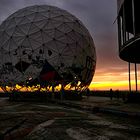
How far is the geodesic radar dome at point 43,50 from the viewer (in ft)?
102

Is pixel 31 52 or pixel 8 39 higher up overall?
pixel 8 39

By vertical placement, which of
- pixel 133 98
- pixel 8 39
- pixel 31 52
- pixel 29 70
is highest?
pixel 8 39

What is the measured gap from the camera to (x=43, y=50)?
102ft

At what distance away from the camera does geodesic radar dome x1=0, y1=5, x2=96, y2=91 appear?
30938 mm

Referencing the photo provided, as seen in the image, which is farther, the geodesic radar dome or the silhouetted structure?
the geodesic radar dome

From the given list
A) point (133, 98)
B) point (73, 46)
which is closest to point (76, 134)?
point (133, 98)

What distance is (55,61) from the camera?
31.2m

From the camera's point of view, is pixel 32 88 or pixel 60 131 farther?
pixel 32 88

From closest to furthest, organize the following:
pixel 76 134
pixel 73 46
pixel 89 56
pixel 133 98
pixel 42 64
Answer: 1. pixel 76 134
2. pixel 133 98
3. pixel 42 64
4. pixel 73 46
5. pixel 89 56

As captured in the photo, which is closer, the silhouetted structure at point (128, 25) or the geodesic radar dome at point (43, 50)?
the silhouetted structure at point (128, 25)

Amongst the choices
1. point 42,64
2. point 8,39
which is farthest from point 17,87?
point 8,39

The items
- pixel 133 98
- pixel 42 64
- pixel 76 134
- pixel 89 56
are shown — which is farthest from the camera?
pixel 89 56

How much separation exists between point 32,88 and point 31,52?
4.66 m

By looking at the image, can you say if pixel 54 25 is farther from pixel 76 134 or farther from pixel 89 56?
pixel 76 134
